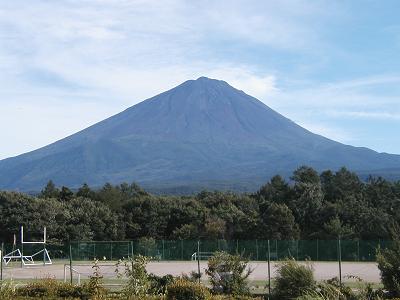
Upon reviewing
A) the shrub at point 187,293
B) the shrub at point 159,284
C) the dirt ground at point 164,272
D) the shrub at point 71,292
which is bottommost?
the dirt ground at point 164,272

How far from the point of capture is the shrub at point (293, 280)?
18.3m

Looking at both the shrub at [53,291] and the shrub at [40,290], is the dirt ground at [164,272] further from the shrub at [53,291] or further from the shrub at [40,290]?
the shrub at [53,291]

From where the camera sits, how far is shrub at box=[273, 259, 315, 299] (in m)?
18.3

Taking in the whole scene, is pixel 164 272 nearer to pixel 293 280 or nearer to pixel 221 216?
pixel 293 280

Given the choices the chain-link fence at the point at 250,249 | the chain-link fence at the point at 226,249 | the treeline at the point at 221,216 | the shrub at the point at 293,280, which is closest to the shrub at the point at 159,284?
the shrub at the point at 293,280

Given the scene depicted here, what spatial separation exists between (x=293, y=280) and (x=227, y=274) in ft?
9.05

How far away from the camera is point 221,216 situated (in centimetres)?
6081

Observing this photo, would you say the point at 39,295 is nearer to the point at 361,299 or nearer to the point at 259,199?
the point at 361,299

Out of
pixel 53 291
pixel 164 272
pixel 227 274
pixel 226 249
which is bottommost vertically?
pixel 164 272

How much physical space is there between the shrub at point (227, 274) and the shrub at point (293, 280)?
1.78 m

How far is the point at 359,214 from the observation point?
58.4 metres

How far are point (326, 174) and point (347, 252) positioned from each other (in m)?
32.2

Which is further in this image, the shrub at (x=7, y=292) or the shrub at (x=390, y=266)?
the shrub at (x=390, y=266)

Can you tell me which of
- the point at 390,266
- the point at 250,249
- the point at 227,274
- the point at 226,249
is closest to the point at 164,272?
the point at 226,249
